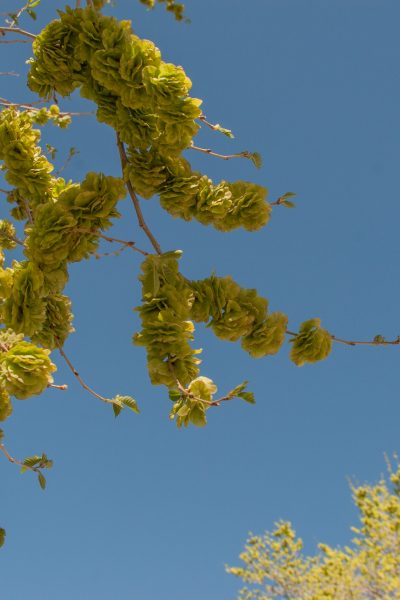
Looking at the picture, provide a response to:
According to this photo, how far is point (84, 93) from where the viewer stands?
2820mm

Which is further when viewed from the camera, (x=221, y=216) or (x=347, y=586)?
(x=347, y=586)

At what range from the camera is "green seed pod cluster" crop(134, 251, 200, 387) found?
2.27 metres

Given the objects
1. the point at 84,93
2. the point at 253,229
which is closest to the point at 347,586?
the point at 253,229

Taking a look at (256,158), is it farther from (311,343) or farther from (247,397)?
(247,397)

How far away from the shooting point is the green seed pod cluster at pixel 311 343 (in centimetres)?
268

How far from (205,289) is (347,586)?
11944 mm

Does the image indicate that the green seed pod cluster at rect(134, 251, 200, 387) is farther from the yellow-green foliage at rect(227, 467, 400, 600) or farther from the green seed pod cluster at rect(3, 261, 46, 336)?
the yellow-green foliage at rect(227, 467, 400, 600)

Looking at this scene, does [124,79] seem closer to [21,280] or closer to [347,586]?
[21,280]

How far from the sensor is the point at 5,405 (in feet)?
7.57

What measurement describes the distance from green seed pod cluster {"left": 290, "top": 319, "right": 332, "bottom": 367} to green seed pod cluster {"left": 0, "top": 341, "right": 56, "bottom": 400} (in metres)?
1.27

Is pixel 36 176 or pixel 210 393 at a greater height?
pixel 36 176

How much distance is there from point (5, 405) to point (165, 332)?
76 cm

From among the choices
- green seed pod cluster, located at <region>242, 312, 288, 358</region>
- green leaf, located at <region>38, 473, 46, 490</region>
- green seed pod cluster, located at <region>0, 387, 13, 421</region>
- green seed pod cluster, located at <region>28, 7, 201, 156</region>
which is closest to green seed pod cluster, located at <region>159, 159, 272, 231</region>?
green seed pod cluster, located at <region>28, 7, 201, 156</region>

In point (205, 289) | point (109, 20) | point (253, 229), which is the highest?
point (109, 20)
